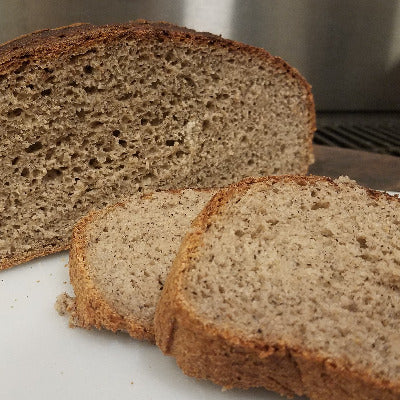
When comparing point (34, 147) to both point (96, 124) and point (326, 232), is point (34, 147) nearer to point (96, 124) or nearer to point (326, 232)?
point (96, 124)

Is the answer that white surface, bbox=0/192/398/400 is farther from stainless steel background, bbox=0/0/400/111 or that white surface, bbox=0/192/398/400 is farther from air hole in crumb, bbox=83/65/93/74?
stainless steel background, bbox=0/0/400/111

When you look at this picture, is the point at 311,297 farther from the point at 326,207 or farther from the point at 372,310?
the point at 326,207

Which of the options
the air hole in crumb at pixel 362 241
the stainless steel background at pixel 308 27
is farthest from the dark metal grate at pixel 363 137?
the air hole in crumb at pixel 362 241

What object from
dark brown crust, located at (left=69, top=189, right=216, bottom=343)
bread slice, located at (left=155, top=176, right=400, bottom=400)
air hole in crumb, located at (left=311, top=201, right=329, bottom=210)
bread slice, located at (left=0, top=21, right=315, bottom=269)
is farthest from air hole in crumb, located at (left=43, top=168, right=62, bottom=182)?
air hole in crumb, located at (left=311, top=201, right=329, bottom=210)

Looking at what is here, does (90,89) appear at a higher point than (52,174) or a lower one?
higher

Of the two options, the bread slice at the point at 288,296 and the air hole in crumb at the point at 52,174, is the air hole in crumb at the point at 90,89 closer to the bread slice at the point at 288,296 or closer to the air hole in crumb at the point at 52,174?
the air hole in crumb at the point at 52,174

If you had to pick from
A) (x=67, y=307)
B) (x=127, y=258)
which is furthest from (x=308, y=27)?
(x=67, y=307)

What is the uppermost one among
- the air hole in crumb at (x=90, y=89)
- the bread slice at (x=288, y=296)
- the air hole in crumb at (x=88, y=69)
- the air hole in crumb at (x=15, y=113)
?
the air hole in crumb at (x=88, y=69)
